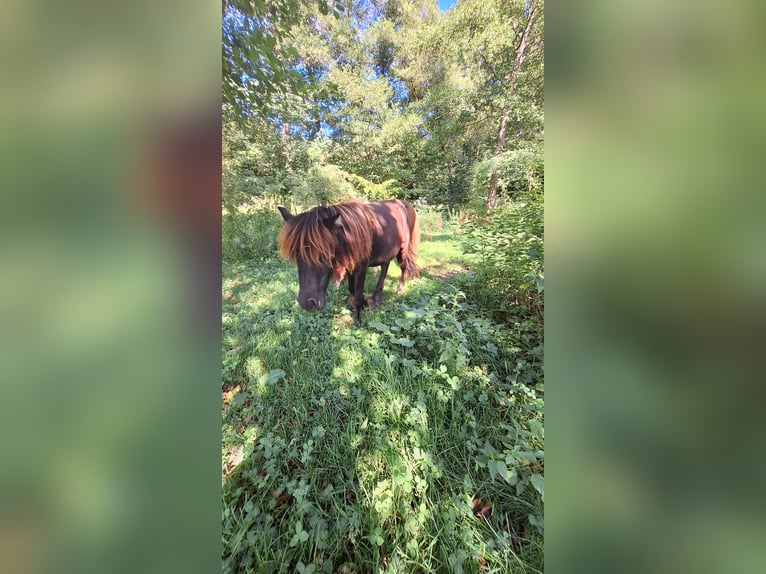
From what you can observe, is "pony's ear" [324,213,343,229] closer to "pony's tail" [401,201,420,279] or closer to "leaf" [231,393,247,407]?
"leaf" [231,393,247,407]

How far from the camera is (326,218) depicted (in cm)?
226

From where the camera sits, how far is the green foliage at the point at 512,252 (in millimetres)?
2385

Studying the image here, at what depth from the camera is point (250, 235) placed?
3.97 meters

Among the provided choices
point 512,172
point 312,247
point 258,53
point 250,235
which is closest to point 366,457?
point 312,247

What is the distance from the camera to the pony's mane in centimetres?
220

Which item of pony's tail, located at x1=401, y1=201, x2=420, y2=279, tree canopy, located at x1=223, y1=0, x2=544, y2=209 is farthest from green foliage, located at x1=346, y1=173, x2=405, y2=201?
pony's tail, located at x1=401, y1=201, x2=420, y2=279

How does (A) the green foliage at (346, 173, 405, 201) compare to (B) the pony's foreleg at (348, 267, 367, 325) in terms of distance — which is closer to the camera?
(B) the pony's foreleg at (348, 267, 367, 325)

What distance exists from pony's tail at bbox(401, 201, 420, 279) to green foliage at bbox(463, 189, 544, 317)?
0.93 metres

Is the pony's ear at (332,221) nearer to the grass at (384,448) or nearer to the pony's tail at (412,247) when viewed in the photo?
the grass at (384,448)

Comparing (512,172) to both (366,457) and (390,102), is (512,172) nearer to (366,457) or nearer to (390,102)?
(390,102)
